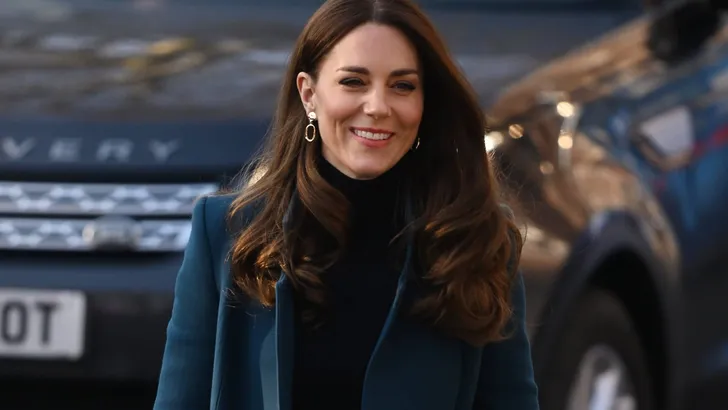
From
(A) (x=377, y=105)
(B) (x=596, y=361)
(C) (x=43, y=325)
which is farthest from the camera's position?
(B) (x=596, y=361)

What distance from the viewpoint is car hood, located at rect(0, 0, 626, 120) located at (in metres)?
4.03

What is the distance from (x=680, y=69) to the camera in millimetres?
4863

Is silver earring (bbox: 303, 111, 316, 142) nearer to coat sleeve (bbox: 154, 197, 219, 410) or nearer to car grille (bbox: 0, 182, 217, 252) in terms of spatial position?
coat sleeve (bbox: 154, 197, 219, 410)

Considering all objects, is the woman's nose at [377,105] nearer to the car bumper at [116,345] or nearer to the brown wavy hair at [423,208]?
the brown wavy hair at [423,208]

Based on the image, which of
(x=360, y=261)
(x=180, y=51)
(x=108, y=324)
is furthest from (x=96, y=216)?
(x=360, y=261)

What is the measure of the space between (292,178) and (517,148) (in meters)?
1.55

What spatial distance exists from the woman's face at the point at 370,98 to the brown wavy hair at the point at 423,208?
0.07ft

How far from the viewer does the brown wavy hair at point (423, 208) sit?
2.24 metres

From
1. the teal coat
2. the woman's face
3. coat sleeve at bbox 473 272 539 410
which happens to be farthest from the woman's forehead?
coat sleeve at bbox 473 272 539 410

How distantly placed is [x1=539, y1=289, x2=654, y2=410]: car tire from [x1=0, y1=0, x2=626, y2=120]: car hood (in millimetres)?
573

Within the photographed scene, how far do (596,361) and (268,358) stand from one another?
6.77 feet

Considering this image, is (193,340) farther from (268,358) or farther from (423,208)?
(423,208)

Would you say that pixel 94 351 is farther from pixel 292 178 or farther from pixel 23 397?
pixel 292 178

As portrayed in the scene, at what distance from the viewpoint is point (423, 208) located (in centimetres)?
229
